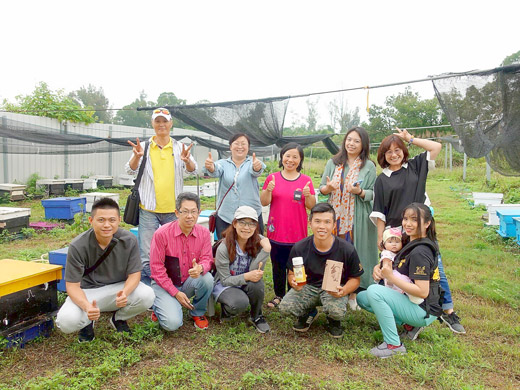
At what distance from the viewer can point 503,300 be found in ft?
12.8

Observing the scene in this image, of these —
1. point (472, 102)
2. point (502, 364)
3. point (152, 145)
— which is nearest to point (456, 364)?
point (502, 364)

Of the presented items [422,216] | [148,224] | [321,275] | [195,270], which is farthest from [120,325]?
[422,216]

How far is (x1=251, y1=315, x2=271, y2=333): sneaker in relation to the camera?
129 inches

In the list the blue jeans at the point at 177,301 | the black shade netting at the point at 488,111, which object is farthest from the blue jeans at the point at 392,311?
the black shade netting at the point at 488,111

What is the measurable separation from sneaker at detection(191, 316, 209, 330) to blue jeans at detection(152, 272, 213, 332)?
1.1 inches

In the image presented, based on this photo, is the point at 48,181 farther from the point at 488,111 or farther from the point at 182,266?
the point at 488,111

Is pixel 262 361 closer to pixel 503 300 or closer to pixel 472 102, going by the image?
pixel 503 300

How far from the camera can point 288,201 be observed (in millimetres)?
3668

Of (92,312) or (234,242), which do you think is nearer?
(92,312)

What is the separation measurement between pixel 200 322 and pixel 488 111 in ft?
10.5

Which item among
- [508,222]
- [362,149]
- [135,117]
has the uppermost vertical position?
[135,117]

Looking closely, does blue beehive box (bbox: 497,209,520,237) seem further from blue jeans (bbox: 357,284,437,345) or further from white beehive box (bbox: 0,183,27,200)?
white beehive box (bbox: 0,183,27,200)

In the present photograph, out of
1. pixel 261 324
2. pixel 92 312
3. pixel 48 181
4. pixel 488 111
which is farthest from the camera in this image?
pixel 48 181

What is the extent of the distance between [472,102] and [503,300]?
A: 2.00 meters
